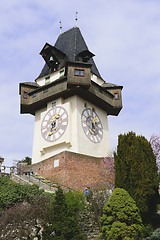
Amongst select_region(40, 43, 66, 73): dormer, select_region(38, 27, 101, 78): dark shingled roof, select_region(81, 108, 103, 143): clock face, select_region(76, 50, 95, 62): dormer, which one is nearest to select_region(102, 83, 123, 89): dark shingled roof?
select_region(38, 27, 101, 78): dark shingled roof

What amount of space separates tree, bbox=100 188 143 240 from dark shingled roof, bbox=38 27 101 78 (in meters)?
17.1

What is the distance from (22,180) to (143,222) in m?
10.4

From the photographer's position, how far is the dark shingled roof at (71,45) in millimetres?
31653

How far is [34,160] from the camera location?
29.6m

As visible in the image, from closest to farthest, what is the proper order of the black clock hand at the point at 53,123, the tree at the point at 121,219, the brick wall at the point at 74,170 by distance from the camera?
the tree at the point at 121,219 → the brick wall at the point at 74,170 → the black clock hand at the point at 53,123

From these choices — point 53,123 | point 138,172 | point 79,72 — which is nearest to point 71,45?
point 79,72

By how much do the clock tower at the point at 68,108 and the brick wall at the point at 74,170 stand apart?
7cm

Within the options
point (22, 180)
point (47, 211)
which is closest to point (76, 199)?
point (47, 211)

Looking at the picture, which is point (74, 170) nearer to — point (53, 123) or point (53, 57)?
point (53, 123)

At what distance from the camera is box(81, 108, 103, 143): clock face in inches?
1127

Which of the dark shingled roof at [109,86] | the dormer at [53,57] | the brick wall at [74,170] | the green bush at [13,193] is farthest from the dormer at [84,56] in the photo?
the green bush at [13,193]

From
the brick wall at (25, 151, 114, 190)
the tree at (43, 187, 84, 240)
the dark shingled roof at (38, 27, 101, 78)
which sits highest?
the dark shingled roof at (38, 27, 101, 78)

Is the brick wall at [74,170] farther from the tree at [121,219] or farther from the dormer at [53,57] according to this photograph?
the tree at [121,219]

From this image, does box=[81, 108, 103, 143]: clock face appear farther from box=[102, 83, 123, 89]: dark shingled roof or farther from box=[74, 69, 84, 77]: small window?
box=[102, 83, 123, 89]: dark shingled roof
